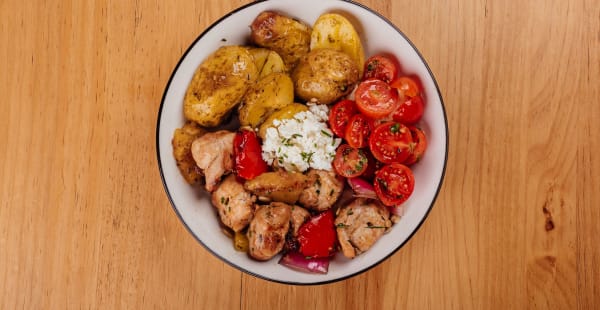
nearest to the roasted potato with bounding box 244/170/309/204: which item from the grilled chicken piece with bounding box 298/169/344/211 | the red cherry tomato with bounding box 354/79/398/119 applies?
the grilled chicken piece with bounding box 298/169/344/211

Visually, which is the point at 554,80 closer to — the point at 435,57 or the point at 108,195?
the point at 435,57

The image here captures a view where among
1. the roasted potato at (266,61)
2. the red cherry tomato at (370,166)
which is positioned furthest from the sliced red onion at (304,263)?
the roasted potato at (266,61)

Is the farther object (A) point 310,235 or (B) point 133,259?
(B) point 133,259

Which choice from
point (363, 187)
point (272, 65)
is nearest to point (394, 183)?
point (363, 187)

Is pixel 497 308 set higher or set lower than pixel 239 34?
lower

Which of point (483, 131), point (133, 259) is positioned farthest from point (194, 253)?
point (483, 131)

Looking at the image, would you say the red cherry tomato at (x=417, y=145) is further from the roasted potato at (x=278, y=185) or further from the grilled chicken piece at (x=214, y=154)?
the grilled chicken piece at (x=214, y=154)
